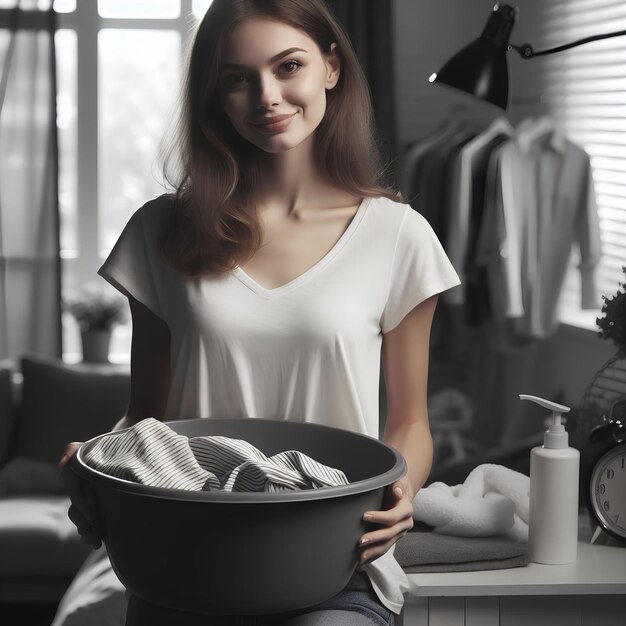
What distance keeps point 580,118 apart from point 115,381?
191cm

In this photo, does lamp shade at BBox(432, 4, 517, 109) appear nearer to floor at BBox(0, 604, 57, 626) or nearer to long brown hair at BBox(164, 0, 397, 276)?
long brown hair at BBox(164, 0, 397, 276)

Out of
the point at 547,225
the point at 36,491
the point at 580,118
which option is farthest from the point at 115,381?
the point at 580,118

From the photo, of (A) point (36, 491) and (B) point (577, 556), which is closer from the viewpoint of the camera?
(B) point (577, 556)

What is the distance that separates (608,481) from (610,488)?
1 centimetres

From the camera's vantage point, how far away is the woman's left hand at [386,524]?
2.94ft

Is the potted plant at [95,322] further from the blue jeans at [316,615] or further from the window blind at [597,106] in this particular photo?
the blue jeans at [316,615]

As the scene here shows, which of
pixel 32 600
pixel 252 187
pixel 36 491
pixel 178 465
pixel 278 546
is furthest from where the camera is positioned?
pixel 36 491

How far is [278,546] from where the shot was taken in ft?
2.70

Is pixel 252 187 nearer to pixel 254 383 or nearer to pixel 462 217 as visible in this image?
pixel 254 383

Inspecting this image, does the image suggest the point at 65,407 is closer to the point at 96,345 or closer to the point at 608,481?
the point at 96,345

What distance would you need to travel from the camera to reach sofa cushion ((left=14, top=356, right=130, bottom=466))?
3.13m

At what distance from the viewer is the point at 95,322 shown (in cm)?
371

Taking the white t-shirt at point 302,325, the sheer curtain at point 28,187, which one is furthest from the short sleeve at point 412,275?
the sheer curtain at point 28,187

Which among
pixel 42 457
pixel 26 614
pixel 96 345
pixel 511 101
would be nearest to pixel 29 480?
pixel 42 457
